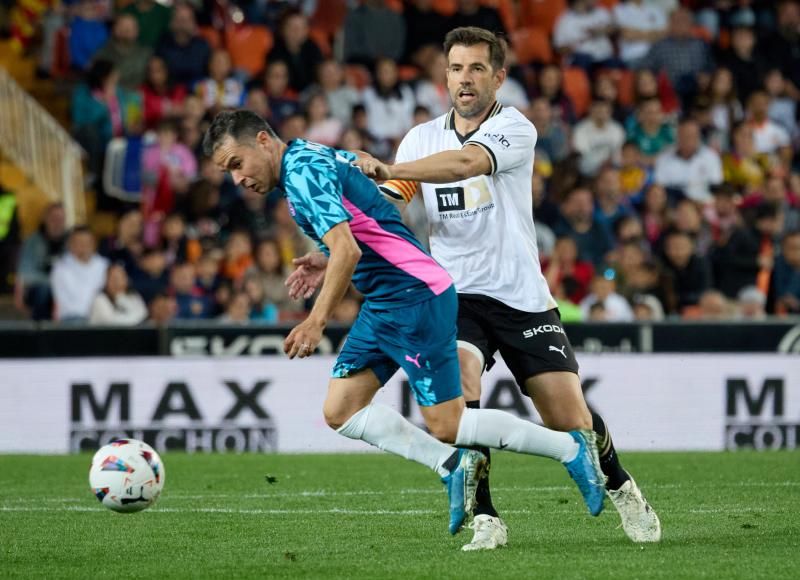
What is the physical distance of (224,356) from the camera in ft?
44.8

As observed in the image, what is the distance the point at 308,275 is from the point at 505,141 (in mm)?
1129

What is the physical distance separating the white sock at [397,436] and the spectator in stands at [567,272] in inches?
337

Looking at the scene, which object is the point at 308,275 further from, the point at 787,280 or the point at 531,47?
the point at 531,47

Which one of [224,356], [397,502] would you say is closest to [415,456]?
[397,502]

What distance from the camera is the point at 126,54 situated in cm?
1758

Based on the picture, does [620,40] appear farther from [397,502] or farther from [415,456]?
[415,456]

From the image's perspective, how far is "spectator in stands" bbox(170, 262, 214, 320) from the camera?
15.2m

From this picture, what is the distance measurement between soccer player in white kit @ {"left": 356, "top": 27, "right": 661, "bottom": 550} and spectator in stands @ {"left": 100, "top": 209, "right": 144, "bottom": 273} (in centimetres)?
893

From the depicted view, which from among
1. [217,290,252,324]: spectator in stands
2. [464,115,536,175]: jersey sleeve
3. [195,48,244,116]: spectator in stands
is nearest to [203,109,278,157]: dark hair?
[464,115,536,175]: jersey sleeve

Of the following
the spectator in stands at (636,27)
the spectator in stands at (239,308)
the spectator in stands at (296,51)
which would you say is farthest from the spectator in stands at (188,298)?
the spectator in stands at (636,27)

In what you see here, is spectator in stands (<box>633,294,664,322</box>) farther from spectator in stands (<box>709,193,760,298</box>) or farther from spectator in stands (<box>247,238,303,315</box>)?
spectator in stands (<box>247,238,303,315</box>)

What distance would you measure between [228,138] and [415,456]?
1.69 metres

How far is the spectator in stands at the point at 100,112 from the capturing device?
675 inches

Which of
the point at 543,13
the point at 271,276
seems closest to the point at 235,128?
the point at 271,276
